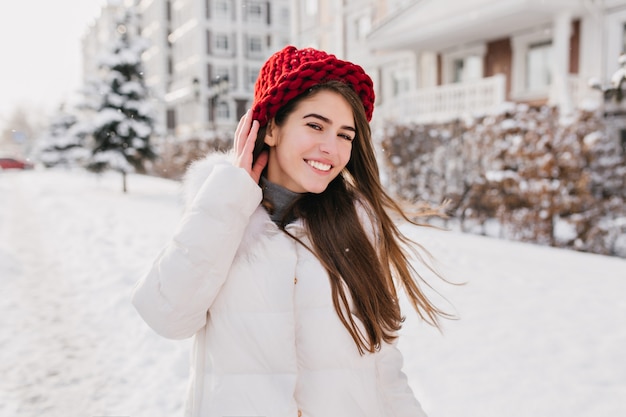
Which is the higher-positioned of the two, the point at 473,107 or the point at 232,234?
the point at 473,107

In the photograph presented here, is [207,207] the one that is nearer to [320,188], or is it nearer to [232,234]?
[232,234]

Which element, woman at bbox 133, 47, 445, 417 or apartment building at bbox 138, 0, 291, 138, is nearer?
woman at bbox 133, 47, 445, 417

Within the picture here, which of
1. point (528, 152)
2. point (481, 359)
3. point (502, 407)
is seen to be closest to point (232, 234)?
point (502, 407)

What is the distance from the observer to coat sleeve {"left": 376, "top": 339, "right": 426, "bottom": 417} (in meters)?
1.74

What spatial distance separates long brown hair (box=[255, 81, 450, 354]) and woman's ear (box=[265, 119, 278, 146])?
16 millimetres

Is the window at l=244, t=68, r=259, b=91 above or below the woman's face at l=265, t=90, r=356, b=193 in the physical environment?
above

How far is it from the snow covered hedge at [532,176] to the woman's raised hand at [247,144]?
496 cm

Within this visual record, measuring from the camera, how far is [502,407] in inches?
124

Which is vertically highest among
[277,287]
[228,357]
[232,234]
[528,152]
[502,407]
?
[528,152]

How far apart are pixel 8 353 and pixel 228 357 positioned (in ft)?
11.7

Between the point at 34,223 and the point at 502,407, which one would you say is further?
the point at 34,223

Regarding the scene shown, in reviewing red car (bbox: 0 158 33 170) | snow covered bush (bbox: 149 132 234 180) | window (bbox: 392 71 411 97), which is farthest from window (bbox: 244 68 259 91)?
window (bbox: 392 71 411 97)

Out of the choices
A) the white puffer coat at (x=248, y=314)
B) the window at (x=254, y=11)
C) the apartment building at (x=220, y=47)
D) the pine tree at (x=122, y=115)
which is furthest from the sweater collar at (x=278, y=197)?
the window at (x=254, y=11)

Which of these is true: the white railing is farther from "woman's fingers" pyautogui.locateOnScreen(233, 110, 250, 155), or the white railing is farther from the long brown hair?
"woman's fingers" pyautogui.locateOnScreen(233, 110, 250, 155)
